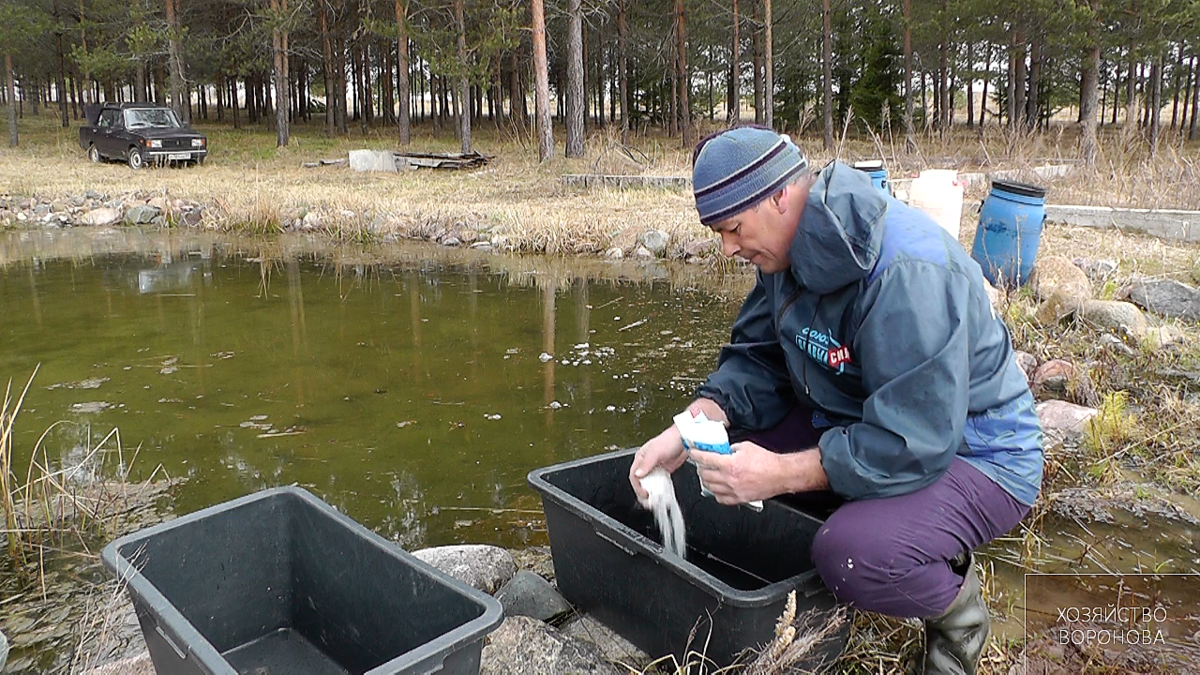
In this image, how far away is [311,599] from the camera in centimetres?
227

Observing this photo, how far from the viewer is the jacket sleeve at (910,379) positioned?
1.70 metres

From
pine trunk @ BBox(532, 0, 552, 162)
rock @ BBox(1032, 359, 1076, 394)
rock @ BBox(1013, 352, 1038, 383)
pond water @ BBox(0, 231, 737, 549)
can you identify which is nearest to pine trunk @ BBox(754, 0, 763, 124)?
pine trunk @ BBox(532, 0, 552, 162)

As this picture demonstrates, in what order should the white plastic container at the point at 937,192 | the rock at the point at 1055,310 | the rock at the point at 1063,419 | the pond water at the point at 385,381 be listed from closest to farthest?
the pond water at the point at 385,381 → the rock at the point at 1063,419 → the rock at the point at 1055,310 → the white plastic container at the point at 937,192

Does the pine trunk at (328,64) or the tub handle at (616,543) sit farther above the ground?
the pine trunk at (328,64)

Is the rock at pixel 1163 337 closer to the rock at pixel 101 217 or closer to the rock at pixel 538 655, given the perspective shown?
the rock at pixel 538 655

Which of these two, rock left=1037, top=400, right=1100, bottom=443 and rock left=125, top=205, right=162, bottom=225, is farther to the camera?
rock left=125, top=205, right=162, bottom=225

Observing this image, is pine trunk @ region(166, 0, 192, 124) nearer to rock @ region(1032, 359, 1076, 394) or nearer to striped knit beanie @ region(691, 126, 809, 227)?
rock @ region(1032, 359, 1076, 394)

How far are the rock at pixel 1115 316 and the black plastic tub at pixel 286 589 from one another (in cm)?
401

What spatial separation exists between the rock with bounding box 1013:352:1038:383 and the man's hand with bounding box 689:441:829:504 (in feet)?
9.27

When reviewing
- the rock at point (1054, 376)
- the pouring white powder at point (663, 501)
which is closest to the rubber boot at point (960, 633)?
the pouring white powder at point (663, 501)

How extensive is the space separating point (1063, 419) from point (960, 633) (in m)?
2.06

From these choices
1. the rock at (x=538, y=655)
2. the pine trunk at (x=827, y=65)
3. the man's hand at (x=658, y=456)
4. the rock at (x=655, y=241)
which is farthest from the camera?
the pine trunk at (x=827, y=65)

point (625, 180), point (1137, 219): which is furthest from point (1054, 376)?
point (625, 180)

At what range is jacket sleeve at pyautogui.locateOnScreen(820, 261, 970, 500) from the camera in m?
1.70
